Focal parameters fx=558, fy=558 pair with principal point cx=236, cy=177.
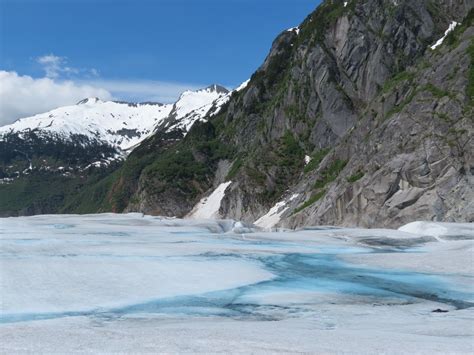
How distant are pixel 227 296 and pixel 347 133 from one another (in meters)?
94.6

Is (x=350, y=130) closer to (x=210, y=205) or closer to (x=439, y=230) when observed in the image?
(x=210, y=205)

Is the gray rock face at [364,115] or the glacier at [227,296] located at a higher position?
the gray rock face at [364,115]

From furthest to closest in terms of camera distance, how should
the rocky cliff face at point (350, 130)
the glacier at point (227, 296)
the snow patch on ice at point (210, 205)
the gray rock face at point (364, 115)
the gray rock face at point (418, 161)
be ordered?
the snow patch on ice at point (210, 205) < the rocky cliff face at point (350, 130) < the gray rock face at point (364, 115) < the gray rock face at point (418, 161) < the glacier at point (227, 296)

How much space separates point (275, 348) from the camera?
1127 centimetres

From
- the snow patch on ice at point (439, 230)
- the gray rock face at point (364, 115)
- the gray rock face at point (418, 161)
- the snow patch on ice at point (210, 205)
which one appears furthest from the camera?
the snow patch on ice at point (210, 205)

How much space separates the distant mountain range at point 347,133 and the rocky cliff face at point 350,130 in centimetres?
24

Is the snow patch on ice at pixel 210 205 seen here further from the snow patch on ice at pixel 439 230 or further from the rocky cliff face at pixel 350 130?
the snow patch on ice at pixel 439 230

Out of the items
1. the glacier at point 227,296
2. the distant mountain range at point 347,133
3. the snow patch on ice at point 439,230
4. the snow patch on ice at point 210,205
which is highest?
the distant mountain range at point 347,133

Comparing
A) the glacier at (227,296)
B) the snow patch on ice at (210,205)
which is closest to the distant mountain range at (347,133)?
the snow patch on ice at (210,205)

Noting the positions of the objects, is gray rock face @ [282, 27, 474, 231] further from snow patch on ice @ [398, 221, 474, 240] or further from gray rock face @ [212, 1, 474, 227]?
snow patch on ice @ [398, 221, 474, 240]

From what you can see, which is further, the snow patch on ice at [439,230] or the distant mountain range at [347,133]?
A: the distant mountain range at [347,133]

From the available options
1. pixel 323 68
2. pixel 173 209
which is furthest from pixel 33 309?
pixel 173 209

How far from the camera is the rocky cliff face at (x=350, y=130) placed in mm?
75938

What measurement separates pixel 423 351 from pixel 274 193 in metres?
120
